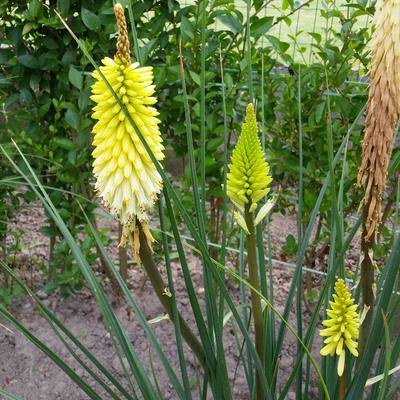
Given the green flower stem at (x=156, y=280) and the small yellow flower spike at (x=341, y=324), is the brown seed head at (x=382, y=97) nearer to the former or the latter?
the small yellow flower spike at (x=341, y=324)

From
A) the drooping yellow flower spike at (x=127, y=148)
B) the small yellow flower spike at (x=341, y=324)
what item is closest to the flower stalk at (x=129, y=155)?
the drooping yellow flower spike at (x=127, y=148)

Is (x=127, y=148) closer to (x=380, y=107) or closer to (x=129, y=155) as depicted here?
(x=129, y=155)

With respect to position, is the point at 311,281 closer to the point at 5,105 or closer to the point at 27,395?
the point at 27,395

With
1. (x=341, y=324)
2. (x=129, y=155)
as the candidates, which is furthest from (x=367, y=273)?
(x=129, y=155)

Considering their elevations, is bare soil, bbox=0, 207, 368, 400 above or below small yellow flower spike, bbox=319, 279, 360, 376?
below

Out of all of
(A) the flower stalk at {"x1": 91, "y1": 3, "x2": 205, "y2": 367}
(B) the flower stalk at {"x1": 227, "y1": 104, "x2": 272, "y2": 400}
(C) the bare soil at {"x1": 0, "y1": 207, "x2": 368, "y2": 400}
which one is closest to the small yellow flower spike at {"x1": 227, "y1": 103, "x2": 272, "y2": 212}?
(B) the flower stalk at {"x1": 227, "y1": 104, "x2": 272, "y2": 400}

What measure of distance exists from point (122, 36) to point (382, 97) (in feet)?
1.57

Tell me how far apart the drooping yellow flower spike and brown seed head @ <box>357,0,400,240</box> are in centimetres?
41

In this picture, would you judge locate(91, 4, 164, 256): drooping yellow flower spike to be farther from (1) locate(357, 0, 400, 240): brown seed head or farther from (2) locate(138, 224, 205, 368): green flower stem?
(1) locate(357, 0, 400, 240): brown seed head

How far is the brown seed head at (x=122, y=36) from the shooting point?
38.1 inches

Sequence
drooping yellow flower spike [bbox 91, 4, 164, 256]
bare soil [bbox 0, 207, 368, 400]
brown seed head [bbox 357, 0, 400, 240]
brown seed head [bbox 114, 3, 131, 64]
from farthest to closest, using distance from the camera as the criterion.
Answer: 1. bare soil [bbox 0, 207, 368, 400]
2. drooping yellow flower spike [bbox 91, 4, 164, 256]
3. brown seed head [bbox 357, 0, 400, 240]
4. brown seed head [bbox 114, 3, 131, 64]

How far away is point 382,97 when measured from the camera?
111cm

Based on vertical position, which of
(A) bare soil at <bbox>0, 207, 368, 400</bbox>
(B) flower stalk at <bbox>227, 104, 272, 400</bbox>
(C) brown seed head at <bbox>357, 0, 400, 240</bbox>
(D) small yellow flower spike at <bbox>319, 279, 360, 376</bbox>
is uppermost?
(C) brown seed head at <bbox>357, 0, 400, 240</bbox>

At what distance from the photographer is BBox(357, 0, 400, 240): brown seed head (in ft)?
3.54
